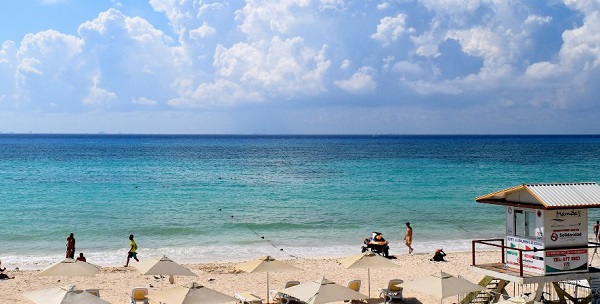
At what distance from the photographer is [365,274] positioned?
73.2ft

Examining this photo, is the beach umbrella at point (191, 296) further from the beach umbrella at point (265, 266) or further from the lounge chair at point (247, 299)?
the beach umbrella at point (265, 266)

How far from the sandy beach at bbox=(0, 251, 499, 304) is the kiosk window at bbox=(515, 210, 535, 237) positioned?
342cm

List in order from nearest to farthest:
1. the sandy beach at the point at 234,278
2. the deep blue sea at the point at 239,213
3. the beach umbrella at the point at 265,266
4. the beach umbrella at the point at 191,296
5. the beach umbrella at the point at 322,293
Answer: the beach umbrella at the point at 191,296
the beach umbrella at the point at 322,293
the beach umbrella at the point at 265,266
the sandy beach at the point at 234,278
the deep blue sea at the point at 239,213

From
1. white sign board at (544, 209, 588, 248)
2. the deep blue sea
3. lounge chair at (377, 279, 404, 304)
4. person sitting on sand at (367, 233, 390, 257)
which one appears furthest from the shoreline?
white sign board at (544, 209, 588, 248)

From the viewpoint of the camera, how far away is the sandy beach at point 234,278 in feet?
63.2

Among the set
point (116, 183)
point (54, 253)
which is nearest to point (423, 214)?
point (54, 253)

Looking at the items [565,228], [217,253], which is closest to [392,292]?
[565,228]

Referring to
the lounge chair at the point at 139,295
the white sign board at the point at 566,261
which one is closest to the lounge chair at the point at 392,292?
the white sign board at the point at 566,261

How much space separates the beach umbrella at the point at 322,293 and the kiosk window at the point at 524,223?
14.3ft

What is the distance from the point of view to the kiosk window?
51.8 feet

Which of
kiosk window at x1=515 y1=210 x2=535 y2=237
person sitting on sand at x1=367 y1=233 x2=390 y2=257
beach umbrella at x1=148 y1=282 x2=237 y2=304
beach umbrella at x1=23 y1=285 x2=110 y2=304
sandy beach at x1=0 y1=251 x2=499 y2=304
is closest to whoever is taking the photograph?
beach umbrella at x1=23 y1=285 x2=110 y2=304

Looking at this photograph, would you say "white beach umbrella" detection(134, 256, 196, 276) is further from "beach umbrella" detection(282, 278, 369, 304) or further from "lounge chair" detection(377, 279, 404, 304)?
"lounge chair" detection(377, 279, 404, 304)

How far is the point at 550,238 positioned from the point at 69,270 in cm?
1212

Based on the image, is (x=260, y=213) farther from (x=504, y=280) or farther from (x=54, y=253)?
(x=504, y=280)
